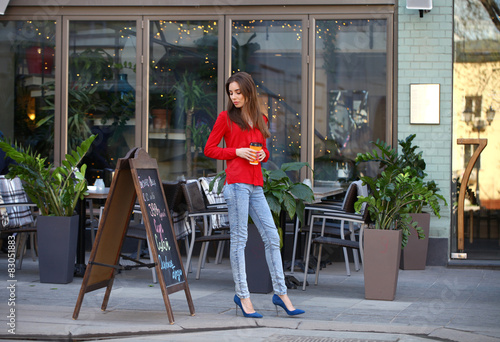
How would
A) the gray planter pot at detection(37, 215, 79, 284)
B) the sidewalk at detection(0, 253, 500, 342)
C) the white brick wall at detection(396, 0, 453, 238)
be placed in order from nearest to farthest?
1. the sidewalk at detection(0, 253, 500, 342)
2. the gray planter pot at detection(37, 215, 79, 284)
3. the white brick wall at detection(396, 0, 453, 238)

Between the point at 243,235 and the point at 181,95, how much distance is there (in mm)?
4251

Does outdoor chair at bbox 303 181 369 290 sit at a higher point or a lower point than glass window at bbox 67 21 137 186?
lower

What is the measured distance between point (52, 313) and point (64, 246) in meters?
1.44

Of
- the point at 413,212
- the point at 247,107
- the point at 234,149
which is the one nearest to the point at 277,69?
the point at 413,212

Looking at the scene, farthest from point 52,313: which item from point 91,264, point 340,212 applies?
point 340,212

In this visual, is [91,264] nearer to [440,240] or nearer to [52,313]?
[52,313]

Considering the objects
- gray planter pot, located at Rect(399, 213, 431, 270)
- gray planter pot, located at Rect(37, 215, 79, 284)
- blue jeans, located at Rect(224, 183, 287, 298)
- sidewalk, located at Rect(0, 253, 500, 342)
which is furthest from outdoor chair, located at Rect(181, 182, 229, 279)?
gray planter pot, located at Rect(399, 213, 431, 270)

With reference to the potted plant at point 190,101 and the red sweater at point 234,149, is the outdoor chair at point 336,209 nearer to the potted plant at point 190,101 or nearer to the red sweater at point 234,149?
the red sweater at point 234,149

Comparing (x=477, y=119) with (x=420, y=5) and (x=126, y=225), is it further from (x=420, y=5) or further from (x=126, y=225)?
(x=126, y=225)

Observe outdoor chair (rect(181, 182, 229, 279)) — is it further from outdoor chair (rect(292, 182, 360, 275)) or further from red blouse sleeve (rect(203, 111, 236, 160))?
red blouse sleeve (rect(203, 111, 236, 160))

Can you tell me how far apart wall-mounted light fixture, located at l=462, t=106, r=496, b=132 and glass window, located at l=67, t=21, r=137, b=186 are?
400 cm

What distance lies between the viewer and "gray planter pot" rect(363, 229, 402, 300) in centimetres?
583

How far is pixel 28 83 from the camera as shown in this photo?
30.1ft

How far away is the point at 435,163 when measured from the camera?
8.27 metres
